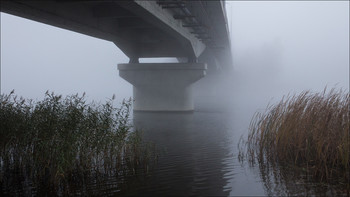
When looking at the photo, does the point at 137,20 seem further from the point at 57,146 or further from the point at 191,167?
the point at 57,146

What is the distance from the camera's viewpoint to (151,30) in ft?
81.9

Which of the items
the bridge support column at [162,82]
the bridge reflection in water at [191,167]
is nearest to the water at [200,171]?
the bridge reflection in water at [191,167]

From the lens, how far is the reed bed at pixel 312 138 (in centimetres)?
830

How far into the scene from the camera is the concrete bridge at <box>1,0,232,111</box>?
15750 mm

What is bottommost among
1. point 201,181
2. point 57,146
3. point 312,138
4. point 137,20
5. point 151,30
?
point 201,181

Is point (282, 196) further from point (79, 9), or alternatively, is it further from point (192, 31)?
point (192, 31)

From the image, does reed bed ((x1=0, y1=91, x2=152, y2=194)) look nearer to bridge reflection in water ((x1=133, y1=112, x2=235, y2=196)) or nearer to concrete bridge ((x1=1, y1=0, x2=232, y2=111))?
bridge reflection in water ((x1=133, y1=112, x2=235, y2=196))

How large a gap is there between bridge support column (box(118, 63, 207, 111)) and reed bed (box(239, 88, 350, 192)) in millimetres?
19736

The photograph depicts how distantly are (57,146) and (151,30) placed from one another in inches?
707

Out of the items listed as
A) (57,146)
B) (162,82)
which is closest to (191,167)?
(57,146)

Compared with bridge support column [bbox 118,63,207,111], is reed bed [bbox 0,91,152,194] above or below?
below

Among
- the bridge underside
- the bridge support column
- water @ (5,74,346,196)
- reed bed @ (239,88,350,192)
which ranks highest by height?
the bridge underside

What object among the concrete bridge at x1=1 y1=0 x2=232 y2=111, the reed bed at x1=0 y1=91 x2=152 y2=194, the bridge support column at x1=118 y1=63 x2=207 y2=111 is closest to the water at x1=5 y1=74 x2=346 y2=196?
the reed bed at x1=0 y1=91 x2=152 y2=194

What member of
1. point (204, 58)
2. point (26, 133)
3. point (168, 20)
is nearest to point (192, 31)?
point (168, 20)
